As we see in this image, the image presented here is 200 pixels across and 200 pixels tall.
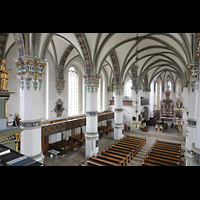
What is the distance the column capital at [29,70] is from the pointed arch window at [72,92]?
1089cm

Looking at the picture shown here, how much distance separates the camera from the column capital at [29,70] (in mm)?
7543

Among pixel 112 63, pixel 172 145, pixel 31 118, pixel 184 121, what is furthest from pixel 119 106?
pixel 31 118

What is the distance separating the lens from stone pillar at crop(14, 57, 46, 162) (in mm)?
7551

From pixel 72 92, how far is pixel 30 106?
1164 centimetres

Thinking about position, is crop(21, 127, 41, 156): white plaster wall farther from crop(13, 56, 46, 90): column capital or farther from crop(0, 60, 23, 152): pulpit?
crop(13, 56, 46, 90): column capital

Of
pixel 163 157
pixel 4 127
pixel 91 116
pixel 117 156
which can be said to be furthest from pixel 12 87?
pixel 163 157

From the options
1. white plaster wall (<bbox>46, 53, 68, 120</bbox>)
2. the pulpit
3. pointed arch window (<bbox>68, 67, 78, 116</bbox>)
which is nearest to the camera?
the pulpit

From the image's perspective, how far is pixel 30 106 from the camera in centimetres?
766

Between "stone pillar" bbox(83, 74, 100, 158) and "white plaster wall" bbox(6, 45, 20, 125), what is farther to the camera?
"stone pillar" bbox(83, 74, 100, 158)

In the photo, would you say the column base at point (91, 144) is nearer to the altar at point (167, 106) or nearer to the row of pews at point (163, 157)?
the row of pews at point (163, 157)

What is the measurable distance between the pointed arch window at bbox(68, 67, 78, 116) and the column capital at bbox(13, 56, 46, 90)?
1089 centimetres

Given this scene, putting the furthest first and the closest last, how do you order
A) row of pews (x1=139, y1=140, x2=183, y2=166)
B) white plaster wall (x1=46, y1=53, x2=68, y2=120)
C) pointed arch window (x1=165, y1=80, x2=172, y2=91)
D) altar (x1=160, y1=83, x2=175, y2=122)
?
1. pointed arch window (x1=165, y1=80, x2=172, y2=91)
2. altar (x1=160, y1=83, x2=175, y2=122)
3. white plaster wall (x1=46, y1=53, x2=68, y2=120)
4. row of pews (x1=139, y1=140, x2=183, y2=166)

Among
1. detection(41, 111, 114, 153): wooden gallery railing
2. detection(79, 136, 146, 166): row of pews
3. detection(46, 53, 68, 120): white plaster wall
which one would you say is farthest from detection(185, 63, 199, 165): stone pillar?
detection(46, 53, 68, 120): white plaster wall
